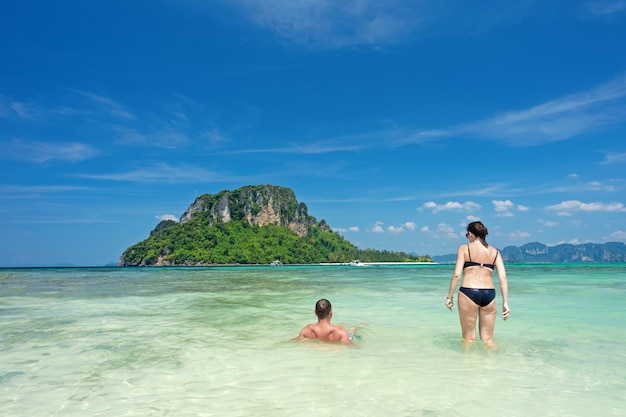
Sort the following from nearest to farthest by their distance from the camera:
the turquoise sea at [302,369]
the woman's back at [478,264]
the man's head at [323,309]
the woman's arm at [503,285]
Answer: the turquoise sea at [302,369]
the woman's arm at [503,285]
the woman's back at [478,264]
the man's head at [323,309]

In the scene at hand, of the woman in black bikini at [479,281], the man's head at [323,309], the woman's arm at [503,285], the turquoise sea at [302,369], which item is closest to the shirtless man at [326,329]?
the man's head at [323,309]

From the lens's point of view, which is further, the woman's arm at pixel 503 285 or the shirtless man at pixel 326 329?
the shirtless man at pixel 326 329

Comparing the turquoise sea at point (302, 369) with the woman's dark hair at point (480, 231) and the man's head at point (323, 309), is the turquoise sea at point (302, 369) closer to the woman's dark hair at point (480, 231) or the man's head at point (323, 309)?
the man's head at point (323, 309)

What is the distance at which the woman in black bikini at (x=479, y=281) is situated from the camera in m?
7.17

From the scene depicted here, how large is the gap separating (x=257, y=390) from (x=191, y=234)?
194885 mm

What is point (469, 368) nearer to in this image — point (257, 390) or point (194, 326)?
point (257, 390)

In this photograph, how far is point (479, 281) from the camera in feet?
23.6

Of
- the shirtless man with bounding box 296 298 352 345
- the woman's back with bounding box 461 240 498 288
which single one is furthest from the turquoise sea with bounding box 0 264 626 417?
the woman's back with bounding box 461 240 498 288

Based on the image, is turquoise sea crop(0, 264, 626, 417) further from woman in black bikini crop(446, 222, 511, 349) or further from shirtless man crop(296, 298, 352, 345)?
woman in black bikini crop(446, 222, 511, 349)

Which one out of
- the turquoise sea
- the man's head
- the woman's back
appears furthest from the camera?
the man's head

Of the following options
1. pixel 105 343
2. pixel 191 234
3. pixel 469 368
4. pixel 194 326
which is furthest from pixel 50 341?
pixel 191 234

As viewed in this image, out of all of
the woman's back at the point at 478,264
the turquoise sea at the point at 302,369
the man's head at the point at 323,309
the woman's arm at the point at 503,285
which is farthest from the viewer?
the man's head at the point at 323,309

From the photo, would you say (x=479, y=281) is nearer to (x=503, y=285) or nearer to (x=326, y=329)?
(x=503, y=285)

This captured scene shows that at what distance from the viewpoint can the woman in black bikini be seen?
7172 millimetres
